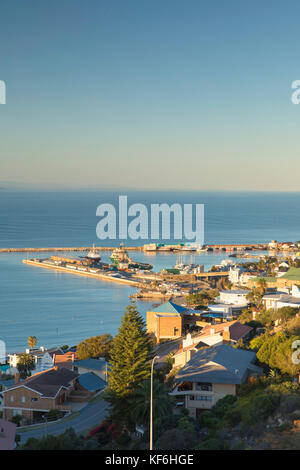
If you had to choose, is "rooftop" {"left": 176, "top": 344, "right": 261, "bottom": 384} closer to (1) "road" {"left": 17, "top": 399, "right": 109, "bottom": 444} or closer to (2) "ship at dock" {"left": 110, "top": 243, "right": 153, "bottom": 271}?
(1) "road" {"left": 17, "top": 399, "right": 109, "bottom": 444}

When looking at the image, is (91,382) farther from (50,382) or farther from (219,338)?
(219,338)

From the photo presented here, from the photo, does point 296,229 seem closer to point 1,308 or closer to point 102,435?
point 1,308

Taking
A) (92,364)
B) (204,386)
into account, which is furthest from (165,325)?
(204,386)

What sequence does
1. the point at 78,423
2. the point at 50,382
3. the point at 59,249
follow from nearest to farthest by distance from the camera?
the point at 78,423
the point at 50,382
the point at 59,249

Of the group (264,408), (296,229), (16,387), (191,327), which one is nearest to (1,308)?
(191,327)

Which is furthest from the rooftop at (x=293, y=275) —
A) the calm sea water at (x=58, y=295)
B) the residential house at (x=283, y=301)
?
the calm sea water at (x=58, y=295)

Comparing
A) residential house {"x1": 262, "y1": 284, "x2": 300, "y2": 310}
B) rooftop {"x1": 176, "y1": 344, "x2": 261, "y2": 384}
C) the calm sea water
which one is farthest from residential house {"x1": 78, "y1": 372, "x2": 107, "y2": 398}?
the calm sea water

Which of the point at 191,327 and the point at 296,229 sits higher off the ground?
the point at 296,229
